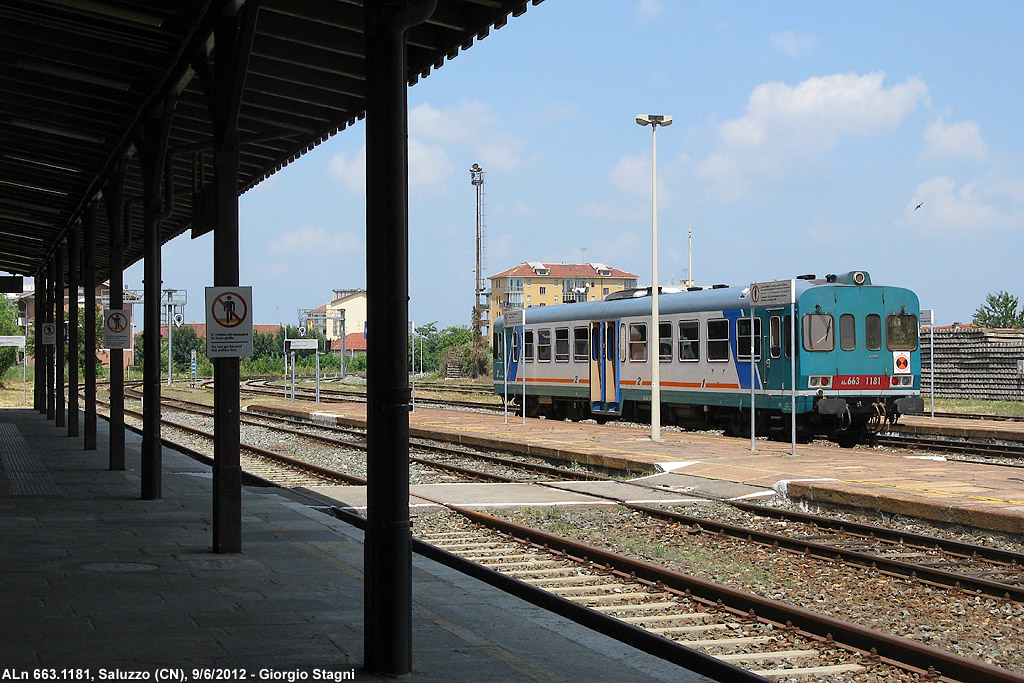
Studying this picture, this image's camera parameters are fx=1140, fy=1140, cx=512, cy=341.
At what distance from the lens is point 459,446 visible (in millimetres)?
23422

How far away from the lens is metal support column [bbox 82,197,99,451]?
18.6 metres

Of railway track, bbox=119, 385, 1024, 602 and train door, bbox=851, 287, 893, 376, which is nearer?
railway track, bbox=119, 385, 1024, 602

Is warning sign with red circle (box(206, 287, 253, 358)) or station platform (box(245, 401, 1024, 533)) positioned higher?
warning sign with red circle (box(206, 287, 253, 358))

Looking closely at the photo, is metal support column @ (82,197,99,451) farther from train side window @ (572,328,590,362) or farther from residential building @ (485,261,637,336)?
residential building @ (485,261,637,336)

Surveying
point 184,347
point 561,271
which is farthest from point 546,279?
point 184,347

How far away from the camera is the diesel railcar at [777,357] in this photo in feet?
67.1

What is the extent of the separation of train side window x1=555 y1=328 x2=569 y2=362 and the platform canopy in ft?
41.4

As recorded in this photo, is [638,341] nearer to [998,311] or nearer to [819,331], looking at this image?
[819,331]

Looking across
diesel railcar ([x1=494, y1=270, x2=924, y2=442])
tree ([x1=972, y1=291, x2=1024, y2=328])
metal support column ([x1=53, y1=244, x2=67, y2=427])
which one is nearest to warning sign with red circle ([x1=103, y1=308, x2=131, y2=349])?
diesel railcar ([x1=494, y1=270, x2=924, y2=442])

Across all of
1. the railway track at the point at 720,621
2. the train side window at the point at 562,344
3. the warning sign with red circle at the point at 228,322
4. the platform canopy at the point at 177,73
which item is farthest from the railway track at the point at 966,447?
the warning sign with red circle at the point at 228,322

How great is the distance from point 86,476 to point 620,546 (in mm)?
8790

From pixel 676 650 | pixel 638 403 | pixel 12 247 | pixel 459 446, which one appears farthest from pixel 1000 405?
pixel 676 650

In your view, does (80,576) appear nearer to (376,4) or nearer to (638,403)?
(376,4)

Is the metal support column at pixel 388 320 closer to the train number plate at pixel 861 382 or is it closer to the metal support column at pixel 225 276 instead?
the metal support column at pixel 225 276
